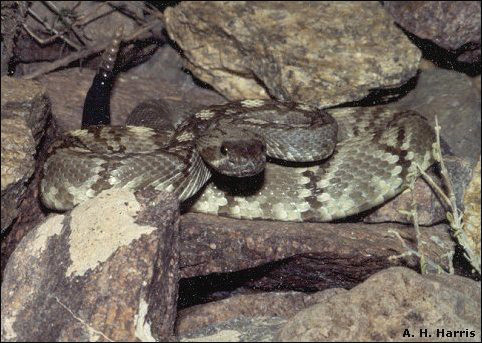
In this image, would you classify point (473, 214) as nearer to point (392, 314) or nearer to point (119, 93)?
point (392, 314)

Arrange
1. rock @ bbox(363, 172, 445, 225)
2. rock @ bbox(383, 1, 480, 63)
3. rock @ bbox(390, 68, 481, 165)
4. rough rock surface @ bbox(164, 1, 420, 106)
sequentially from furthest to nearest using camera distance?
1. rock @ bbox(390, 68, 481, 165)
2. rough rock surface @ bbox(164, 1, 420, 106)
3. rock @ bbox(383, 1, 480, 63)
4. rock @ bbox(363, 172, 445, 225)

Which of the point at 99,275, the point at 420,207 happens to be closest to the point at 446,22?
the point at 420,207

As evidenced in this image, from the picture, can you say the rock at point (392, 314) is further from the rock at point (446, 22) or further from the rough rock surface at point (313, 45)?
the rock at point (446, 22)

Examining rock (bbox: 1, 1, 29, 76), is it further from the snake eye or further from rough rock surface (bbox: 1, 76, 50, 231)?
the snake eye

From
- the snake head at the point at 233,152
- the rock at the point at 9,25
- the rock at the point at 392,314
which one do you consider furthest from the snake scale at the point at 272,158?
the rock at the point at 9,25

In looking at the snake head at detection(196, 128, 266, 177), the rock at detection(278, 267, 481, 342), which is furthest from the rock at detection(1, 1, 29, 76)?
the rock at detection(278, 267, 481, 342)

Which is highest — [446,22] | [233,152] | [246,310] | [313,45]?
[446,22]
